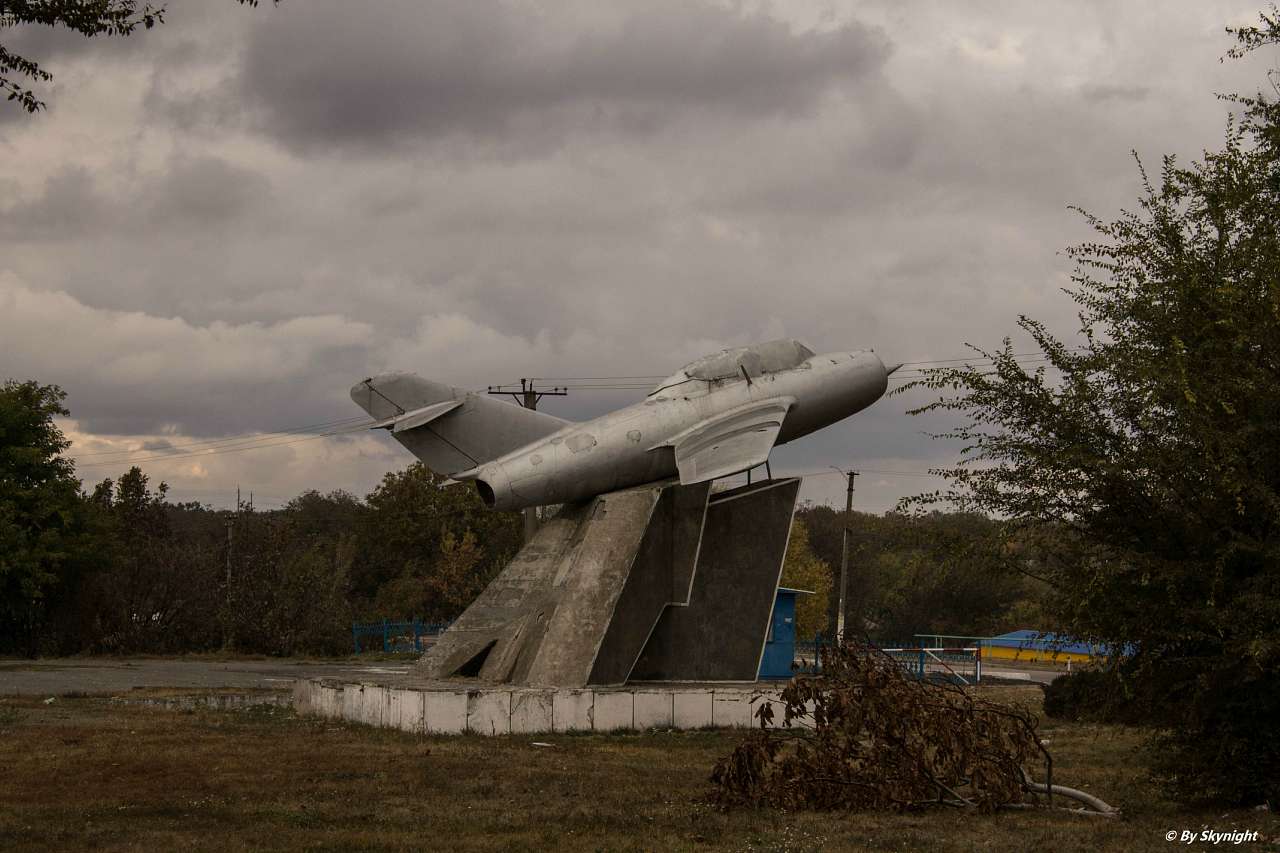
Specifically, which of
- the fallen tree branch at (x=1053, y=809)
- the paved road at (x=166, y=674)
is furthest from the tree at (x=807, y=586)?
the fallen tree branch at (x=1053, y=809)

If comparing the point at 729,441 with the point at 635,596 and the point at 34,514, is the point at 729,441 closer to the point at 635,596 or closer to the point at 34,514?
the point at 635,596

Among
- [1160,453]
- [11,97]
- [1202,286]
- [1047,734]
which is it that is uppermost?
[11,97]

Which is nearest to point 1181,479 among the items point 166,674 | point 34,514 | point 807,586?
point 166,674

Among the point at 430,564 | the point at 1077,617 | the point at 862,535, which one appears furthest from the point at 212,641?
the point at 862,535

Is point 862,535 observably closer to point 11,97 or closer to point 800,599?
point 800,599

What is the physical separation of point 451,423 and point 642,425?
3.38 metres

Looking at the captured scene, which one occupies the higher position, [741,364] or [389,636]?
[741,364]

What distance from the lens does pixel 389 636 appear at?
48.8 metres

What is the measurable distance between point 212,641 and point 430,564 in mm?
25546

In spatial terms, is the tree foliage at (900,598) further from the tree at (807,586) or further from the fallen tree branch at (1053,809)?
the fallen tree branch at (1053,809)

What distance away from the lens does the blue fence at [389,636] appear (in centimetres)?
4700

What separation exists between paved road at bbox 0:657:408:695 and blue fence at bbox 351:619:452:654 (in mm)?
5664

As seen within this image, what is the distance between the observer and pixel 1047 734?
2094cm

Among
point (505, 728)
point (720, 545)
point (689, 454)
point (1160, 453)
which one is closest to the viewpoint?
point (1160, 453)
